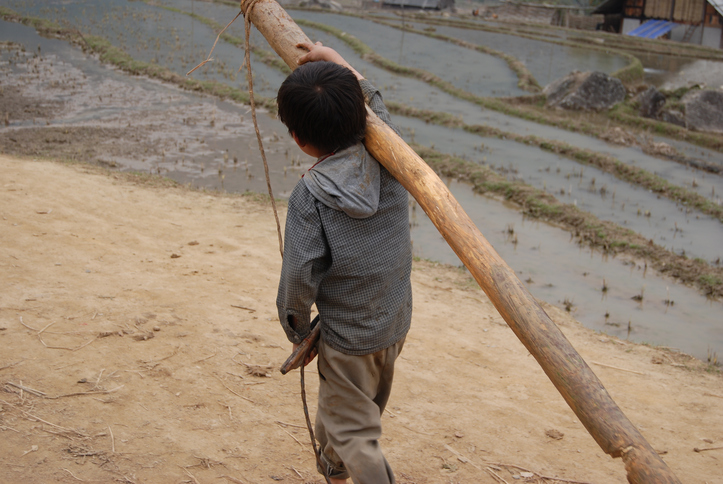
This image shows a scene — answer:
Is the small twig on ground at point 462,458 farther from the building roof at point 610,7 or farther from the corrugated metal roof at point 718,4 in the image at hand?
the building roof at point 610,7

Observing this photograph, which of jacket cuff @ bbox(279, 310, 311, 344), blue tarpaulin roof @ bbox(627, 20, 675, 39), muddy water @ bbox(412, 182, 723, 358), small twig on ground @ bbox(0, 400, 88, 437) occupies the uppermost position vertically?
blue tarpaulin roof @ bbox(627, 20, 675, 39)

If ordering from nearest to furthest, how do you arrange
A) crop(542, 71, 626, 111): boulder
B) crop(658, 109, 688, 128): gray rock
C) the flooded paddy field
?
the flooded paddy field
crop(658, 109, 688, 128): gray rock
crop(542, 71, 626, 111): boulder

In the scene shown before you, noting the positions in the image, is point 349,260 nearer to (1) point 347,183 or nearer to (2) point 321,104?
(1) point 347,183

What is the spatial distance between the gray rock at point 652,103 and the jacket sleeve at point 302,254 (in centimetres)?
1032

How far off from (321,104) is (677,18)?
2219 cm

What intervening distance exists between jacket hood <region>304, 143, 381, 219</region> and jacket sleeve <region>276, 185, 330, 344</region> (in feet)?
0.12

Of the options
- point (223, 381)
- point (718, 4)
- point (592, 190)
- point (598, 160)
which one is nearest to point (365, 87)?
point (223, 381)

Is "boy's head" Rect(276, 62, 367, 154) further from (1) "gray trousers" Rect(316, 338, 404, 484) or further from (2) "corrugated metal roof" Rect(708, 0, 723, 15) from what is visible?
(2) "corrugated metal roof" Rect(708, 0, 723, 15)

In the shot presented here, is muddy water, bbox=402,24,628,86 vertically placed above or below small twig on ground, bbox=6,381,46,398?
above

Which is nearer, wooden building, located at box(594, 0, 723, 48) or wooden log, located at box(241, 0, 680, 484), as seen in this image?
wooden log, located at box(241, 0, 680, 484)

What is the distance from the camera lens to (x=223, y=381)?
246cm

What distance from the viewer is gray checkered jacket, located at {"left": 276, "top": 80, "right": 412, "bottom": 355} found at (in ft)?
4.68

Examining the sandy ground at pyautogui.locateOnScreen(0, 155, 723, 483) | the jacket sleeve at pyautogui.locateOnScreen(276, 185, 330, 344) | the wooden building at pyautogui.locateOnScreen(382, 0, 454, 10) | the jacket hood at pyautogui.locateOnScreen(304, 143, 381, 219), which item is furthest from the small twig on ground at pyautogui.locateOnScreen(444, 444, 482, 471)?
the wooden building at pyautogui.locateOnScreen(382, 0, 454, 10)

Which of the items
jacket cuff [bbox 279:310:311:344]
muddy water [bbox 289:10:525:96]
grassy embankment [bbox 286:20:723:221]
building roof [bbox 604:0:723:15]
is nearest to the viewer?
jacket cuff [bbox 279:310:311:344]
